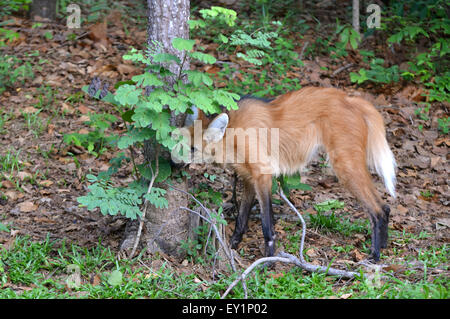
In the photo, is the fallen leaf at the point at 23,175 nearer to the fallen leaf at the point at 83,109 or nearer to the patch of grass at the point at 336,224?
the fallen leaf at the point at 83,109

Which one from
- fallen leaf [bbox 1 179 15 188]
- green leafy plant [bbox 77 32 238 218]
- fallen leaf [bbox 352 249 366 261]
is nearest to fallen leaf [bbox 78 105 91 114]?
fallen leaf [bbox 1 179 15 188]

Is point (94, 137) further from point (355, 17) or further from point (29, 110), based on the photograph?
point (355, 17)

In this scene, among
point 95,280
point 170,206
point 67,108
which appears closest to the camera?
point 95,280

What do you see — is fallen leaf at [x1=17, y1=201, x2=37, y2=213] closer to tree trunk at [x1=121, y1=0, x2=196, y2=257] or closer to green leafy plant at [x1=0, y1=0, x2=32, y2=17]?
tree trunk at [x1=121, y1=0, x2=196, y2=257]

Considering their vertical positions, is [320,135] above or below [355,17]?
below

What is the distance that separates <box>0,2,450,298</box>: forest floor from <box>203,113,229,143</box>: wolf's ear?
0.89m

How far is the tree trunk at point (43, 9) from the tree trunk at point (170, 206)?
478 centimetres

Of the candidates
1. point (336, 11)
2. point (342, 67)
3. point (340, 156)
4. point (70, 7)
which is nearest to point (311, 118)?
point (340, 156)

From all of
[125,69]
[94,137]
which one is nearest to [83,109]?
[94,137]

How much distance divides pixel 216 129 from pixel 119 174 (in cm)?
161

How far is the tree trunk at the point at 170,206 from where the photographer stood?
11.2 ft

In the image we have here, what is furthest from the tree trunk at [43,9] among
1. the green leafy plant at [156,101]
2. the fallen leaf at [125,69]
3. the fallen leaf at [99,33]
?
the green leafy plant at [156,101]

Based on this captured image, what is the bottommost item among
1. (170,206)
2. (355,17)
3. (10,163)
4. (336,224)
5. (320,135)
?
(336,224)

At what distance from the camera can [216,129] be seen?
149 inches
